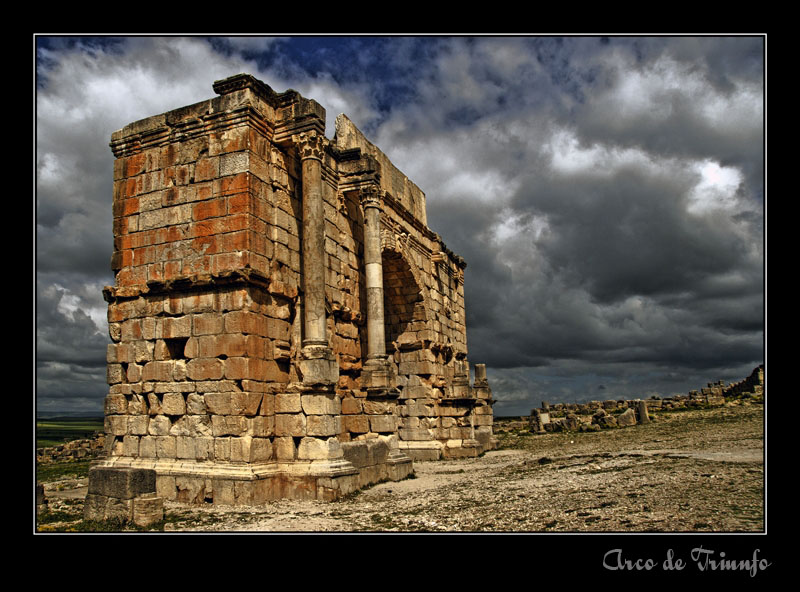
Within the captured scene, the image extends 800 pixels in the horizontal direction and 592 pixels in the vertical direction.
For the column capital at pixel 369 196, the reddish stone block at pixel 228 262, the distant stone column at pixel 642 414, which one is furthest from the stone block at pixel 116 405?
the distant stone column at pixel 642 414

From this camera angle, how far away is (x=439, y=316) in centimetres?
1966

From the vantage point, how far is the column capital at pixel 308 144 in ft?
→ 37.9

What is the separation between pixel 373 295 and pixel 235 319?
4.08 m

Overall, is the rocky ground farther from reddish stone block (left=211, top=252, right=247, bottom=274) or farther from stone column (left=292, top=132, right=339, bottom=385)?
reddish stone block (left=211, top=252, right=247, bottom=274)

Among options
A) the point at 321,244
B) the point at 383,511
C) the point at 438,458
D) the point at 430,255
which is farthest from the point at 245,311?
the point at 430,255

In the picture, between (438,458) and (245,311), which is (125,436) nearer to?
(245,311)

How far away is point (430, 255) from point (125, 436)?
11042mm

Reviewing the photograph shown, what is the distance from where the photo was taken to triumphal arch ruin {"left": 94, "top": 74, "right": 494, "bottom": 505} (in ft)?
33.5

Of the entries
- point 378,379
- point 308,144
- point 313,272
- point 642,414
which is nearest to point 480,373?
point 642,414

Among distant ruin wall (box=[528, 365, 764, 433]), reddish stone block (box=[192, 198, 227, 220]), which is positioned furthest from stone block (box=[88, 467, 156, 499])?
distant ruin wall (box=[528, 365, 764, 433])

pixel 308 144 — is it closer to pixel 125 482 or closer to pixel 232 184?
pixel 232 184

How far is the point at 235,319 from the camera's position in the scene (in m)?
10.3

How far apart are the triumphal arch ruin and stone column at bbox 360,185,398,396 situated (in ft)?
0.19

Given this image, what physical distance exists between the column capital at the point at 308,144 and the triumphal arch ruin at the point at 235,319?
0.08 feet
